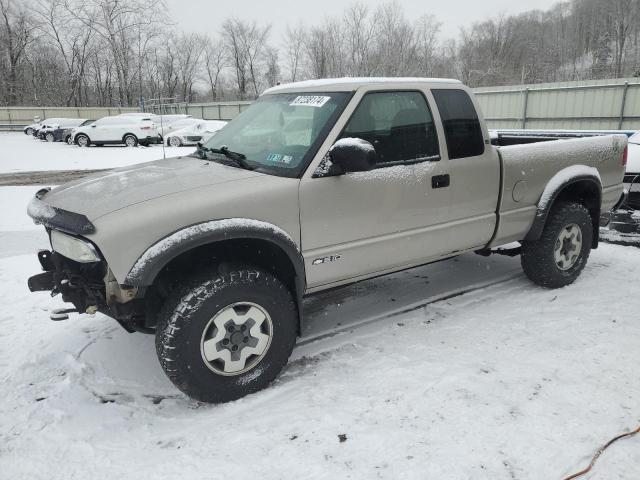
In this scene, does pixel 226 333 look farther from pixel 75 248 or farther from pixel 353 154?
pixel 353 154

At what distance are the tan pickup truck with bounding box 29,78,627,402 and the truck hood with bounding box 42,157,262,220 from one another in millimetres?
14

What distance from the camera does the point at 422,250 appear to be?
12.8 feet

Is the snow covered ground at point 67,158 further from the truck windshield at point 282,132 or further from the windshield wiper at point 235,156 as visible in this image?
the windshield wiper at point 235,156

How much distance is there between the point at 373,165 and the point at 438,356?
1455 millimetres

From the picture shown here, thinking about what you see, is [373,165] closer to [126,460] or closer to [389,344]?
[389,344]

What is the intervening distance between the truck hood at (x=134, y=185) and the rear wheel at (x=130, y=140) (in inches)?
872

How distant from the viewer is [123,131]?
24188 mm

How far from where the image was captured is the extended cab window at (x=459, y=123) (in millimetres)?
3916

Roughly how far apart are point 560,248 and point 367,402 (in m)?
2.80

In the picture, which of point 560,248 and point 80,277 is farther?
point 560,248

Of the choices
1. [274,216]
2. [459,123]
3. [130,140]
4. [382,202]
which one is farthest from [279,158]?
[130,140]

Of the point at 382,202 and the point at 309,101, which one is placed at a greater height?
the point at 309,101

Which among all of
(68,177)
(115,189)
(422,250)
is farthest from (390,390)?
(68,177)

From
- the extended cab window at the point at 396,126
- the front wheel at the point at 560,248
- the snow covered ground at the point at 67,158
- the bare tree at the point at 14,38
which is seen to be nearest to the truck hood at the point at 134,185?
the extended cab window at the point at 396,126
